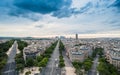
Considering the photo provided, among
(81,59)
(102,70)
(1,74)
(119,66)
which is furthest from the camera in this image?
(81,59)

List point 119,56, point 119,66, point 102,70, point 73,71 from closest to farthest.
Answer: point 102,70 → point 73,71 → point 119,66 → point 119,56

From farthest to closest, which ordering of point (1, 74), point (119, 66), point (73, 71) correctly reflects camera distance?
point (119, 66) → point (73, 71) → point (1, 74)

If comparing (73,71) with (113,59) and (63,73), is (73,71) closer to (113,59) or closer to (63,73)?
(63,73)

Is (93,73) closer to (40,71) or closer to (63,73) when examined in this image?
(63,73)

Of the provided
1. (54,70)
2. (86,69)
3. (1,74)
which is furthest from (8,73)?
(86,69)

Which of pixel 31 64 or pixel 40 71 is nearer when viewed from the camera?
pixel 40 71

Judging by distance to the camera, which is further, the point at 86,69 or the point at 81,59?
the point at 81,59

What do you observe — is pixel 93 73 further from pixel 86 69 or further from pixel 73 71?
pixel 73 71

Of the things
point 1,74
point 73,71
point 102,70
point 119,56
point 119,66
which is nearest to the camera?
point 102,70

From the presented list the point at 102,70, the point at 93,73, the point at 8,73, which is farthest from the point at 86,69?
the point at 8,73
